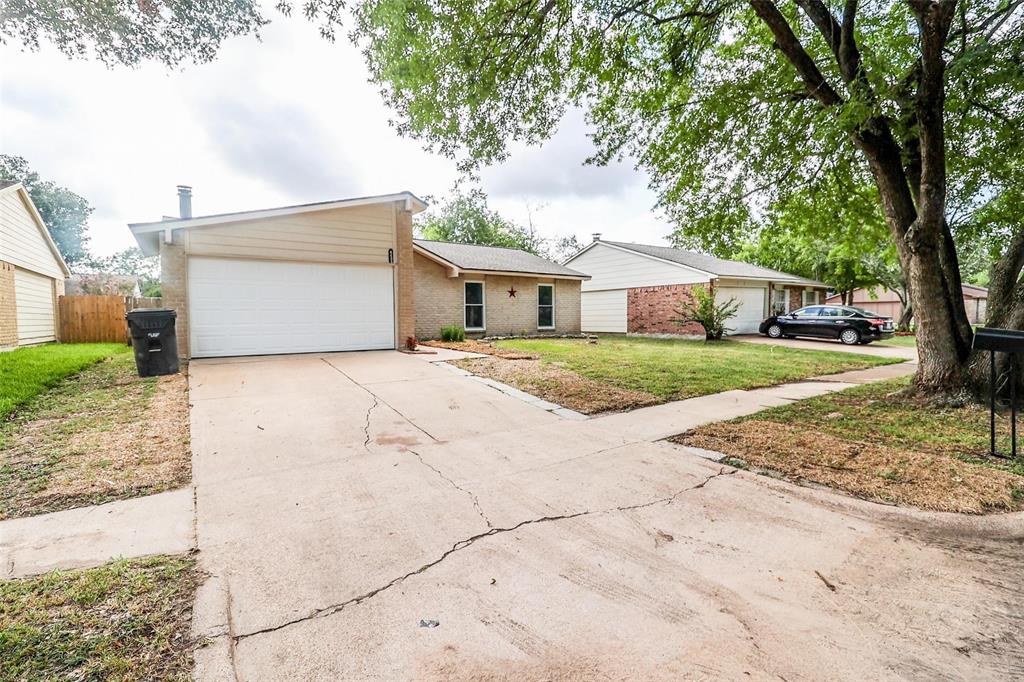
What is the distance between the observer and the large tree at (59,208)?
90.2 feet

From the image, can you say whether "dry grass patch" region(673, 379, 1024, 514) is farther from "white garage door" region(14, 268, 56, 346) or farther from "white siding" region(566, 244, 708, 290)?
"white garage door" region(14, 268, 56, 346)

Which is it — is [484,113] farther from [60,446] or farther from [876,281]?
[876,281]

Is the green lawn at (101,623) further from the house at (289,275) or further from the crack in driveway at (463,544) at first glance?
the house at (289,275)

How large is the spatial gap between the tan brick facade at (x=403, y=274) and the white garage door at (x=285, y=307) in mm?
230

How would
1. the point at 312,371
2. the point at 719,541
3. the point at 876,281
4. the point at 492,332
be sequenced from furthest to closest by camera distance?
the point at 876,281 → the point at 492,332 → the point at 312,371 → the point at 719,541

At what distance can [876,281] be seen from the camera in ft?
77.9

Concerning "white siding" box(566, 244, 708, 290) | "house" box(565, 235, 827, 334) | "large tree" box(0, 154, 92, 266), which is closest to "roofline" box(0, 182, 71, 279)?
"large tree" box(0, 154, 92, 266)

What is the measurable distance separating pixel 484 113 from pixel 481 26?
49.4 inches

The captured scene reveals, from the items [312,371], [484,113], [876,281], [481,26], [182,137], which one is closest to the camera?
[481,26]

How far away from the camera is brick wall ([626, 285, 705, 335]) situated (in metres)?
19.0

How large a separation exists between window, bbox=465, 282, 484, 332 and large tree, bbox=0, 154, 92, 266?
94.8ft

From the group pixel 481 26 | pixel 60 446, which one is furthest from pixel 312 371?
pixel 481 26

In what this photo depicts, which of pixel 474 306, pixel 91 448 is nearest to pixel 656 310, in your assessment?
pixel 474 306

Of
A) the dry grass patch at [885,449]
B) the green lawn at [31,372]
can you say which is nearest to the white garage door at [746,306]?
the dry grass patch at [885,449]
